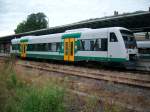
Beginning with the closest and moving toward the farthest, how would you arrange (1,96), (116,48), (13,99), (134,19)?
(13,99), (1,96), (116,48), (134,19)

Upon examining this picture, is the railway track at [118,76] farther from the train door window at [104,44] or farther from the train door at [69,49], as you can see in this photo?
the train door at [69,49]

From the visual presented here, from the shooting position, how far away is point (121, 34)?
17891 millimetres

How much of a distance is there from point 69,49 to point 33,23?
279 feet

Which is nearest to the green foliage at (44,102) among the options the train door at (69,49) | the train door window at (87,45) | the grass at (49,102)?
the grass at (49,102)

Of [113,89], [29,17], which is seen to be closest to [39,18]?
[29,17]

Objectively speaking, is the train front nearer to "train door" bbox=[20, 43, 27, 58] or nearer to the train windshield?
the train windshield

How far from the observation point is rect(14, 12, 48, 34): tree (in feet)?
340

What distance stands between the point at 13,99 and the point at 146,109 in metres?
4.29

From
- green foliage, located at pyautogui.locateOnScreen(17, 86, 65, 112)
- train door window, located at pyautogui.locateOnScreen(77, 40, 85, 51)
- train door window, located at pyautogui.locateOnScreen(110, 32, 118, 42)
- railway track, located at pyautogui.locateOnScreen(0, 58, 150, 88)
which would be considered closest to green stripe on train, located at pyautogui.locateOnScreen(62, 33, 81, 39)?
train door window, located at pyautogui.locateOnScreen(77, 40, 85, 51)

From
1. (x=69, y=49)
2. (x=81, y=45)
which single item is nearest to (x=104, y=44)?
(x=81, y=45)

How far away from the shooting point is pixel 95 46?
19125mm

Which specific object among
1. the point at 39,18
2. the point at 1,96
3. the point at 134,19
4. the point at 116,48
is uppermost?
the point at 39,18

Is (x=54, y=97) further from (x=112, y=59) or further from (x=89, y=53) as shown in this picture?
(x=89, y=53)

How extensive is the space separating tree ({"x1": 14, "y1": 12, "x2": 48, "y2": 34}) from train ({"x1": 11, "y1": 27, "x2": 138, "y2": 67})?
78695 millimetres
